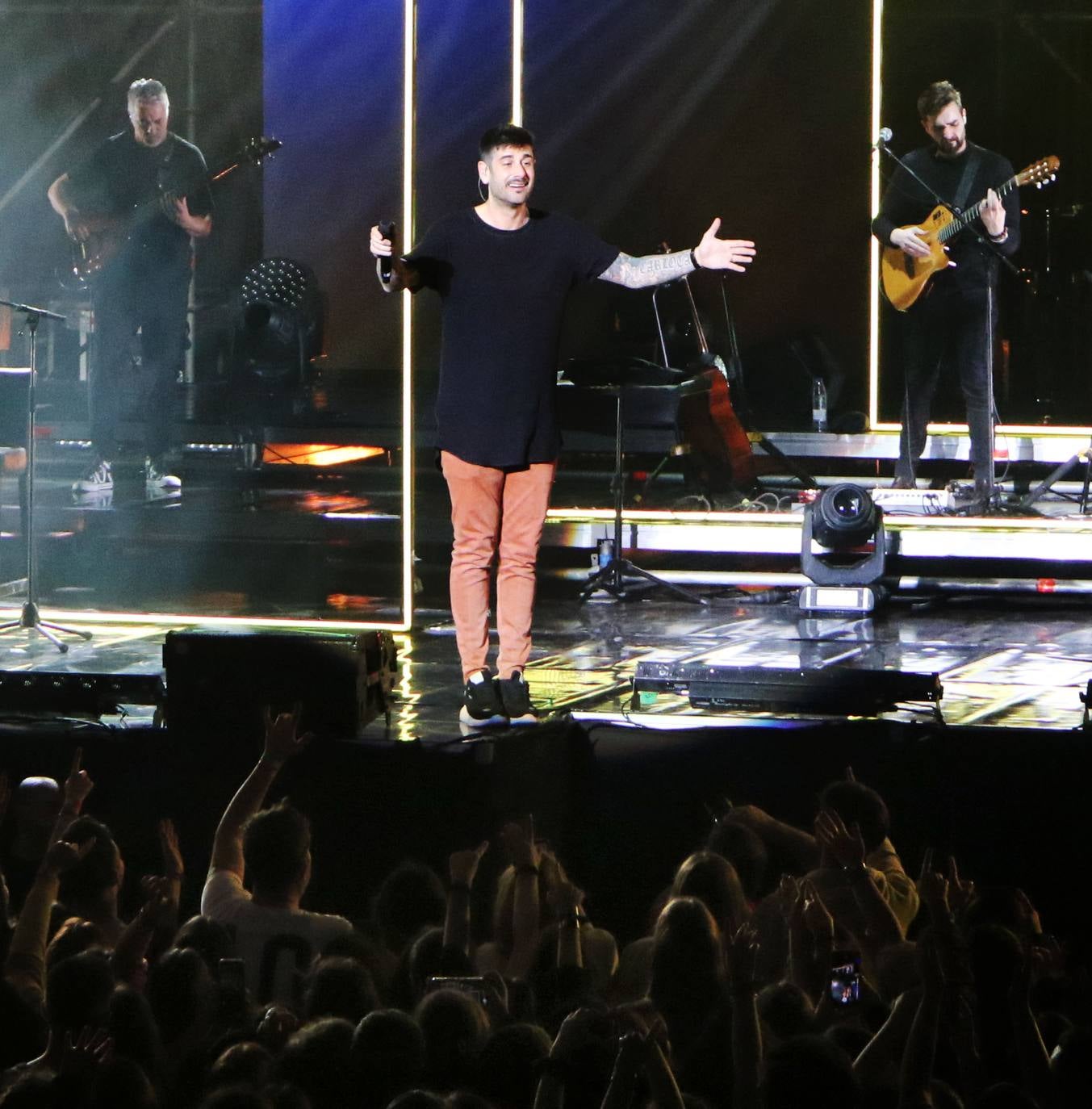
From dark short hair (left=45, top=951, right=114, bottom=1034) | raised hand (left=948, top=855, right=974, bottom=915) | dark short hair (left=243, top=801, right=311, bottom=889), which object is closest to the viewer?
dark short hair (left=45, top=951, right=114, bottom=1034)

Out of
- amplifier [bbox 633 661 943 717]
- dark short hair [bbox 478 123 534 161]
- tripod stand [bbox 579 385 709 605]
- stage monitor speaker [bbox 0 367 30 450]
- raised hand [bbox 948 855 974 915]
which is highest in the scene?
dark short hair [bbox 478 123 534 161]

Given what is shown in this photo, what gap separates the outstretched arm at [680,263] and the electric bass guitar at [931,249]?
325 centimetres

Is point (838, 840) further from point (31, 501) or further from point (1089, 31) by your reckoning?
point (1089, 31)

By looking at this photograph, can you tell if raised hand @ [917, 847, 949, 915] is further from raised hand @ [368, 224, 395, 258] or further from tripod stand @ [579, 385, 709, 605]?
tripod stand @ [579, 385, 709, 605]

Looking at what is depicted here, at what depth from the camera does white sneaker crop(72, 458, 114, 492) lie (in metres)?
7.71

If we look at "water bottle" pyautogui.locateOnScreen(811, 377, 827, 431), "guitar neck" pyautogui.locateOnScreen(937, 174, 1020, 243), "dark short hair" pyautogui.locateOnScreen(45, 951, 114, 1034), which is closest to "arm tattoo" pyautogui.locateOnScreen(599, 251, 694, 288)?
"dark short hair" pyautogui.locateOnScreen(45, 951, 114, 1034)

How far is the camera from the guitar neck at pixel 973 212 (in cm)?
747

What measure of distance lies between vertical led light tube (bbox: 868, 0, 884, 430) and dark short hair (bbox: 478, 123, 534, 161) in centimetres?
514

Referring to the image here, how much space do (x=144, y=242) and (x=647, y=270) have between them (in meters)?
2.96

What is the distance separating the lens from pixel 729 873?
3.51 m

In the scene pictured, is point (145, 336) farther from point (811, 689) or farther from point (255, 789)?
point (811, 689)

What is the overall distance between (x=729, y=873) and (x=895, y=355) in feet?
23.7

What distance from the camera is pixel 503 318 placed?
449 cm

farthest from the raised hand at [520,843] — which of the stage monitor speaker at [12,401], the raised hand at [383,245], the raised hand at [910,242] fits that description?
the raised hand at [910,242]
